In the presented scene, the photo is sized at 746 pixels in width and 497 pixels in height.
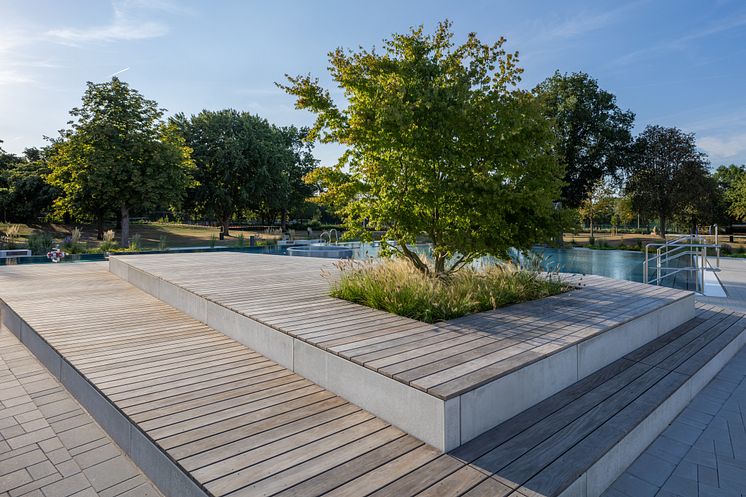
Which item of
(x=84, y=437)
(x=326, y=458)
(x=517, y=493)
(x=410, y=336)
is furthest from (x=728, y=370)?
(x=84, y=437)

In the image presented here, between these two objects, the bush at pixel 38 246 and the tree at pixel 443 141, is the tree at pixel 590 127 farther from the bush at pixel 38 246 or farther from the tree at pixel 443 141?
the bush at pixel 38 246

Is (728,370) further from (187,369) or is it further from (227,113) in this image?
(227,113)

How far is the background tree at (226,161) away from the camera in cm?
2566

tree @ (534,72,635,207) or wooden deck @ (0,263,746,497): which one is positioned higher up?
tree @ (534,72,635,207)

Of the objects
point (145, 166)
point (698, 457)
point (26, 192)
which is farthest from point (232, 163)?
point (698, 457)

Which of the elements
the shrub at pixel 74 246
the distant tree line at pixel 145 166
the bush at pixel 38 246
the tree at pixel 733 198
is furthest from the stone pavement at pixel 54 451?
the tree at pixel 733 198

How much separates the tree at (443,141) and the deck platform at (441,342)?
1031 mm

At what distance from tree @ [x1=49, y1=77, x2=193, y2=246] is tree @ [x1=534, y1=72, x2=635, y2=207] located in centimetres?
2026

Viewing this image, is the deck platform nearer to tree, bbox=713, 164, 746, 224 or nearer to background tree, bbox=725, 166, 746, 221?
tree, bbox=713, 164, 746, 224

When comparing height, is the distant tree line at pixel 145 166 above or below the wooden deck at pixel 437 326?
above

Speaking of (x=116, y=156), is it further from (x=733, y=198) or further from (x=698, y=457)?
(x=733, y=198)

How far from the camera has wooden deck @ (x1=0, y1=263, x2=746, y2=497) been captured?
1830mm

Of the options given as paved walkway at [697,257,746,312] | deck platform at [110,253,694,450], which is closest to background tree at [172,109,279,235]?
deck platform at [110,253,694,450]

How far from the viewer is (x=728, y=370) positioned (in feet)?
13.5
